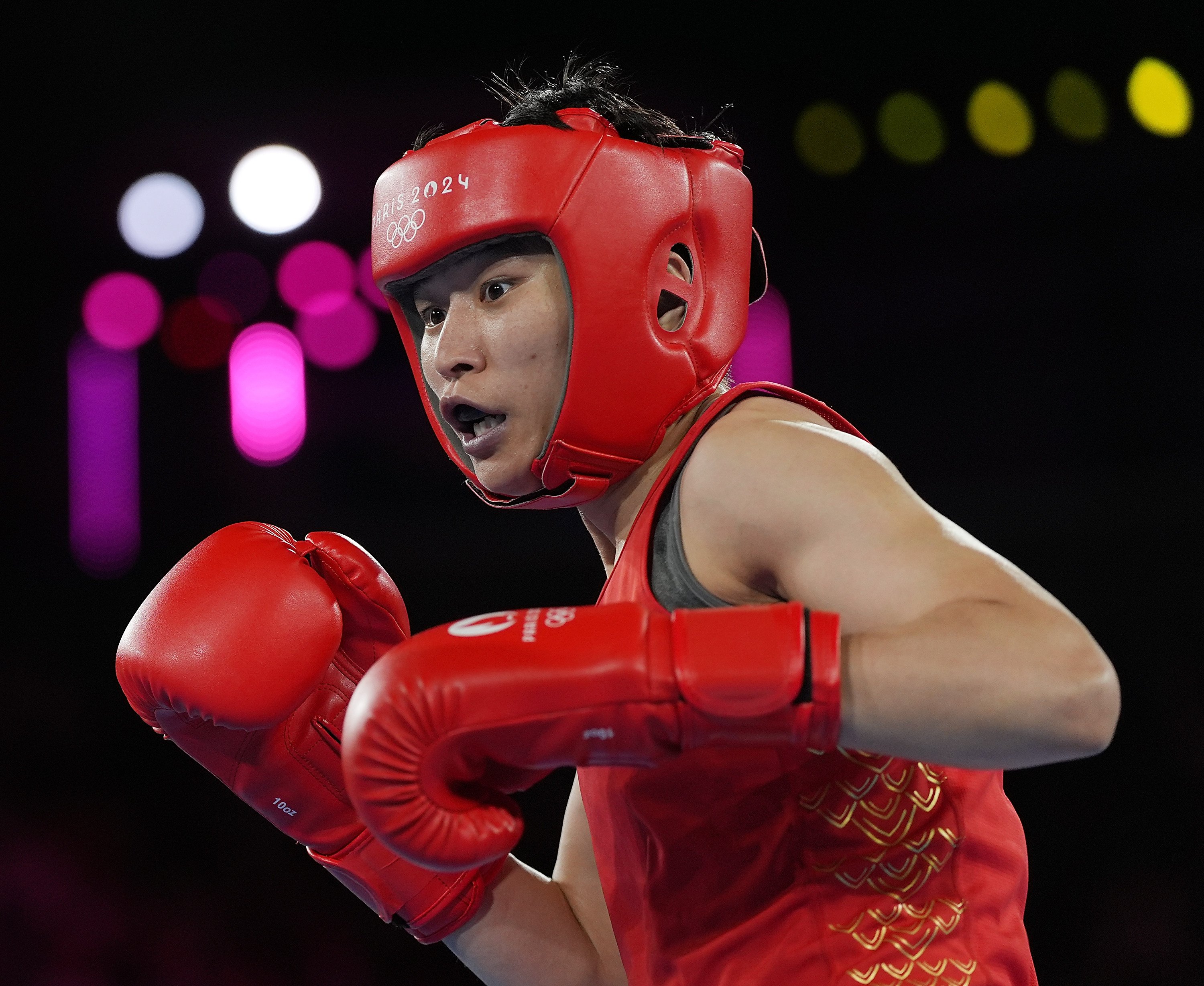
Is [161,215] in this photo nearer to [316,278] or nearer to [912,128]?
[316,278]

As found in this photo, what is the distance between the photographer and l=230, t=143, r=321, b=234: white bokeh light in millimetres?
4535

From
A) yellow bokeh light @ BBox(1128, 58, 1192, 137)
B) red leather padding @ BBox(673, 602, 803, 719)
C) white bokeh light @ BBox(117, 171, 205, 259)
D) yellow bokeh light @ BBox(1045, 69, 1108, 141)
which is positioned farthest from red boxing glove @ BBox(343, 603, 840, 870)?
yellow bokeh light @ BBox(1128, 58, 1192, 137)

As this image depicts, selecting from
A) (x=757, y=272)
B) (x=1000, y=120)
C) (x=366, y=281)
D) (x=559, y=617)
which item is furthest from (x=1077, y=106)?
(x=559, y=617)

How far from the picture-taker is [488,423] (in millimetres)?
1669

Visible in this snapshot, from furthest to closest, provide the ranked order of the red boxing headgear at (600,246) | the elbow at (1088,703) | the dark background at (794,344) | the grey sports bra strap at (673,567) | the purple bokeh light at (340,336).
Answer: the purple bokeh light at (340,336), the dark background at (794,344), the red boxing headgear at (600,246), the grey sports bra strap at (673,567), the elbow at (1088,703)

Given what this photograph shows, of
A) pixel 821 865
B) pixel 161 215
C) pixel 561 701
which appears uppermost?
pixel 161 215

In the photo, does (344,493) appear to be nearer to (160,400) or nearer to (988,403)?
(160,400)

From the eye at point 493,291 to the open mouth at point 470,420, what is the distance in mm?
163

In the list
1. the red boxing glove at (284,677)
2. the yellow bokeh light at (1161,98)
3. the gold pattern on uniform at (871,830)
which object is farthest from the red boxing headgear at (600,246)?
the yellow bokeh light at (1161,98)

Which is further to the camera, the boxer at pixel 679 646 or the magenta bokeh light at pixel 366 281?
the magenta bokeh light at pixel 366 281

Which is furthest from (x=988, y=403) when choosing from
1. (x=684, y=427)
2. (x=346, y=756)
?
(x=346, y=756)

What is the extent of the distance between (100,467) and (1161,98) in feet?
14.6

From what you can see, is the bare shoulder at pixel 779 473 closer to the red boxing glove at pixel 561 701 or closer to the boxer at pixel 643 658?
the boxer at pixel 643 658

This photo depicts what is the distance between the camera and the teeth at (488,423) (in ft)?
5.40
